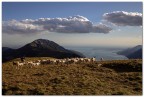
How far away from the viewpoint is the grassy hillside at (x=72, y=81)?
15.7 metres

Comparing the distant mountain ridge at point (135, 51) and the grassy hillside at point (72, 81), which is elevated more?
the distant mountain ridge at point (135, 51)

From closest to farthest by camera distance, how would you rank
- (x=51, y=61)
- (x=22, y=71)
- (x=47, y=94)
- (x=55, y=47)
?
(x=47, y=94), (x=22, y=71), (x=51, y=61), (x=55, y=47)

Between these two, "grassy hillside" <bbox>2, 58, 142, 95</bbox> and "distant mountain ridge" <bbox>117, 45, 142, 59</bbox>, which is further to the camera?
"distant mountain ridge" <bbox>117, 45, 142, 59</bbox>

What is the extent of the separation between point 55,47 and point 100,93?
13180 cm

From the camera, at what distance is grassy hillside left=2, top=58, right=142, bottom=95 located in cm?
1568

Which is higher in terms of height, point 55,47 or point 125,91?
point 55,47

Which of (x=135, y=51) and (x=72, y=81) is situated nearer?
(x=72, y=81)

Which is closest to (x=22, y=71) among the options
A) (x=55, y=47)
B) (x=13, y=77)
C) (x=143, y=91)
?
(x=13, y=77)

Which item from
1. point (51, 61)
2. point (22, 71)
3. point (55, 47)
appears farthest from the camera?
point (55, 47)

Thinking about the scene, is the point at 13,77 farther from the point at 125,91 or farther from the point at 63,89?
the point at 125,91

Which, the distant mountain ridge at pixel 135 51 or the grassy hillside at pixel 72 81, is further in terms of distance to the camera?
the distant mountain ridge at pixel 135 51

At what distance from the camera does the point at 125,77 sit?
1830cm

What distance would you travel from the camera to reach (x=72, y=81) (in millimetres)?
17234

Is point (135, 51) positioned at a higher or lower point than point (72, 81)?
higher
